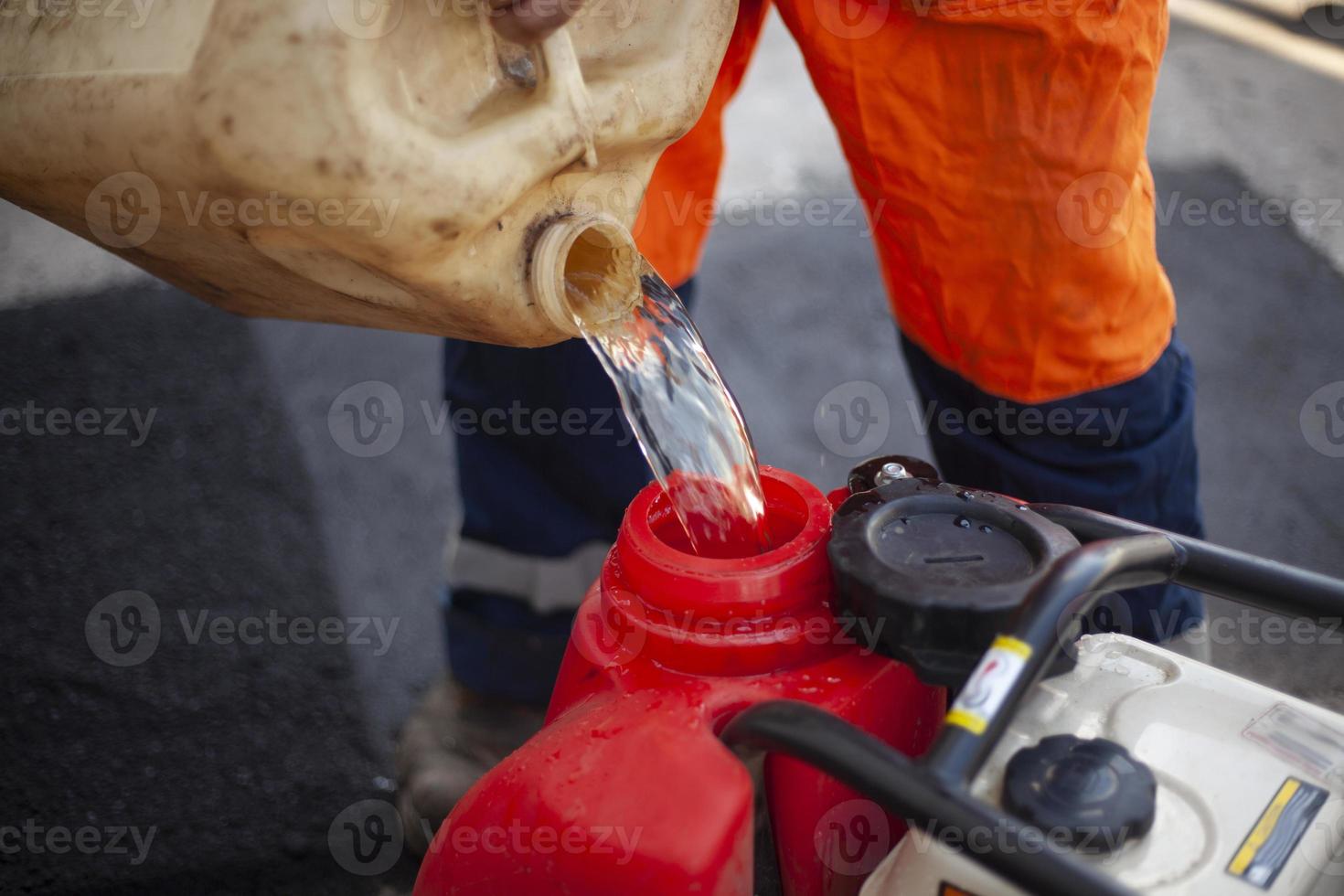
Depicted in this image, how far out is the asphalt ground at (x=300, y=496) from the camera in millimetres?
1491

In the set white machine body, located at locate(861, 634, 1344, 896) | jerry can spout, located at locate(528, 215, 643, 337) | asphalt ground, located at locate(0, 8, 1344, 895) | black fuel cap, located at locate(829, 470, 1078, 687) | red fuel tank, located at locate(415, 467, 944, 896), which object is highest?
jerry can spout, located at locate(528, 215, 643, 337)

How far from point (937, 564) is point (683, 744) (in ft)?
0.69

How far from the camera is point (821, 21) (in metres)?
1.00

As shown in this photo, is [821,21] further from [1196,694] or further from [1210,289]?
[1210,289]

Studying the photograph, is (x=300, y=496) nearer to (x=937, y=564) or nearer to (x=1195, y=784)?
(x=937, y=564)

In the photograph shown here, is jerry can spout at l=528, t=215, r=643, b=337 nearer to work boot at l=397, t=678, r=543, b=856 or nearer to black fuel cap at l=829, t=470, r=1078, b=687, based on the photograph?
black fuel cap at l=829, t=470, r=1078, b=687

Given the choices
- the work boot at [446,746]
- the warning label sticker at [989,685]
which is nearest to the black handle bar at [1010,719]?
the warning label sticker at [989,685]

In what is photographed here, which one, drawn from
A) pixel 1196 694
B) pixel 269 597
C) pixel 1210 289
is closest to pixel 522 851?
pixel 1196 694

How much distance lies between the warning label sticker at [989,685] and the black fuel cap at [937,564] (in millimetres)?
44

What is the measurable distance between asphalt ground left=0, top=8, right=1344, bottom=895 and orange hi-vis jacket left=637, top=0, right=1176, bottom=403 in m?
0.76

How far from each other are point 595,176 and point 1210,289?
1.84 m

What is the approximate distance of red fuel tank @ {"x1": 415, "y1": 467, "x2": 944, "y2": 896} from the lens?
0.73m

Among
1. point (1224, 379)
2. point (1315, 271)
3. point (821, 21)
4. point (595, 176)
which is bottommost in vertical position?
point (1224, 379)

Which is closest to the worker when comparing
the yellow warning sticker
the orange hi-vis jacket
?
the orange hi-vis jacket
